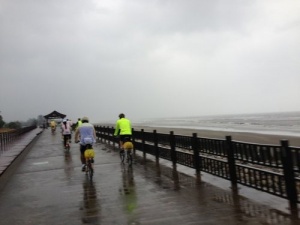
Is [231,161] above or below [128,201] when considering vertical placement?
above

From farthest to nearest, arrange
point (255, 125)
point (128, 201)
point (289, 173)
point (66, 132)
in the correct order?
point (255, 125) → point (66, 132) → point (128, 201) → point (289, 173)

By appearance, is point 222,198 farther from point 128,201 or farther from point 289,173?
point 128,201

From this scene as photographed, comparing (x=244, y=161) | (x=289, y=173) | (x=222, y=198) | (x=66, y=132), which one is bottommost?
(x=222, y=198)

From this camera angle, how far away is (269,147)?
6383 millimetres

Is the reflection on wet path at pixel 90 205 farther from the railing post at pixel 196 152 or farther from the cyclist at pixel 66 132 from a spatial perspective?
the cyclist at pixel 66 132

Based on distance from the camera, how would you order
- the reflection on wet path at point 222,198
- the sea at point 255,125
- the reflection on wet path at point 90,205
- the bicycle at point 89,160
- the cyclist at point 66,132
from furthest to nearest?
the sea at point 255,125, the cyclist at point 66,132, the bicycle at point 89,160, the reflection on wet path at point 90,205, the reflection on wet path at point 222,198

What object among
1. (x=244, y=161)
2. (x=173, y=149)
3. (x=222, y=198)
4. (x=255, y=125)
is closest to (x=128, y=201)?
(x=222, y=198)

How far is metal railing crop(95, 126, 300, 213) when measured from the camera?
5.99 m

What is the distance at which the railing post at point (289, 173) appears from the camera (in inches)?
233

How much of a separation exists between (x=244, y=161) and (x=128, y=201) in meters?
2.51

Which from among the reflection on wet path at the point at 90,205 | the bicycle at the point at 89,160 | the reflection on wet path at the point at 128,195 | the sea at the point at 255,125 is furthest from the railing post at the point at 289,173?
the sea at the point at 255,125

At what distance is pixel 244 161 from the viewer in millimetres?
7199

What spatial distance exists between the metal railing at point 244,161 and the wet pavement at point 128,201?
1.65 feet

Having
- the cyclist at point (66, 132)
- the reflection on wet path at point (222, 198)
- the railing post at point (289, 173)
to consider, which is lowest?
the reflection on wet path at point (222, 198)
